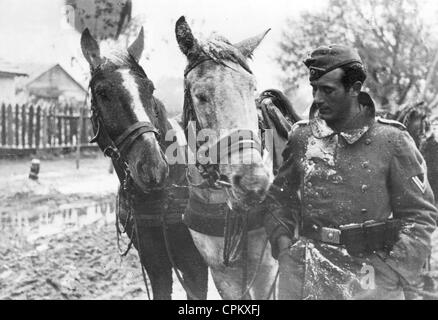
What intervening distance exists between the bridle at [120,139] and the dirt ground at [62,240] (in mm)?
977

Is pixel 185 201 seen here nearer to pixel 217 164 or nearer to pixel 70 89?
pixel 217 164

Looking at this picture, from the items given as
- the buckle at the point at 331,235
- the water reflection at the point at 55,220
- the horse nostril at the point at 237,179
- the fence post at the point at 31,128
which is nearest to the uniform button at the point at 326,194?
the buckle at the point at 331,235

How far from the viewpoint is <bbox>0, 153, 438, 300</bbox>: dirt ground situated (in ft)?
12.0

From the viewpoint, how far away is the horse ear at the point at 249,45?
2.21m

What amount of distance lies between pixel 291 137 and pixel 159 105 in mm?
951

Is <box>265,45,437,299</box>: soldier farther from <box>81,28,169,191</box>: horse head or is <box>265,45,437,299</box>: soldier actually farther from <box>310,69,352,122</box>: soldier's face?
<box>81,28,169,191</box>: horse head

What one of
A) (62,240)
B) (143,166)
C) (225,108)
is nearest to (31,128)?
(62,240)

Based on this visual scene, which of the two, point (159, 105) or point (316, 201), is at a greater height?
point (159, 105)

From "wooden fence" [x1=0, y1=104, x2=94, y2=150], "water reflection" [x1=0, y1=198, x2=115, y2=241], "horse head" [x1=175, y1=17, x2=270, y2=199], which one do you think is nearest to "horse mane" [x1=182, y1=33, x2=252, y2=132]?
"horse head" [x1=175, y1=17, x2=270, y2=199]

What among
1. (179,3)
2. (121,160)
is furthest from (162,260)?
(179,3)

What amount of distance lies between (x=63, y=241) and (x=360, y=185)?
3437 mm

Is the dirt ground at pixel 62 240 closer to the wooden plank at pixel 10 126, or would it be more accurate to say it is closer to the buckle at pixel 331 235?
the buckle at pixel 331 235

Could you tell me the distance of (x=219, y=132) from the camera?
1.97m
